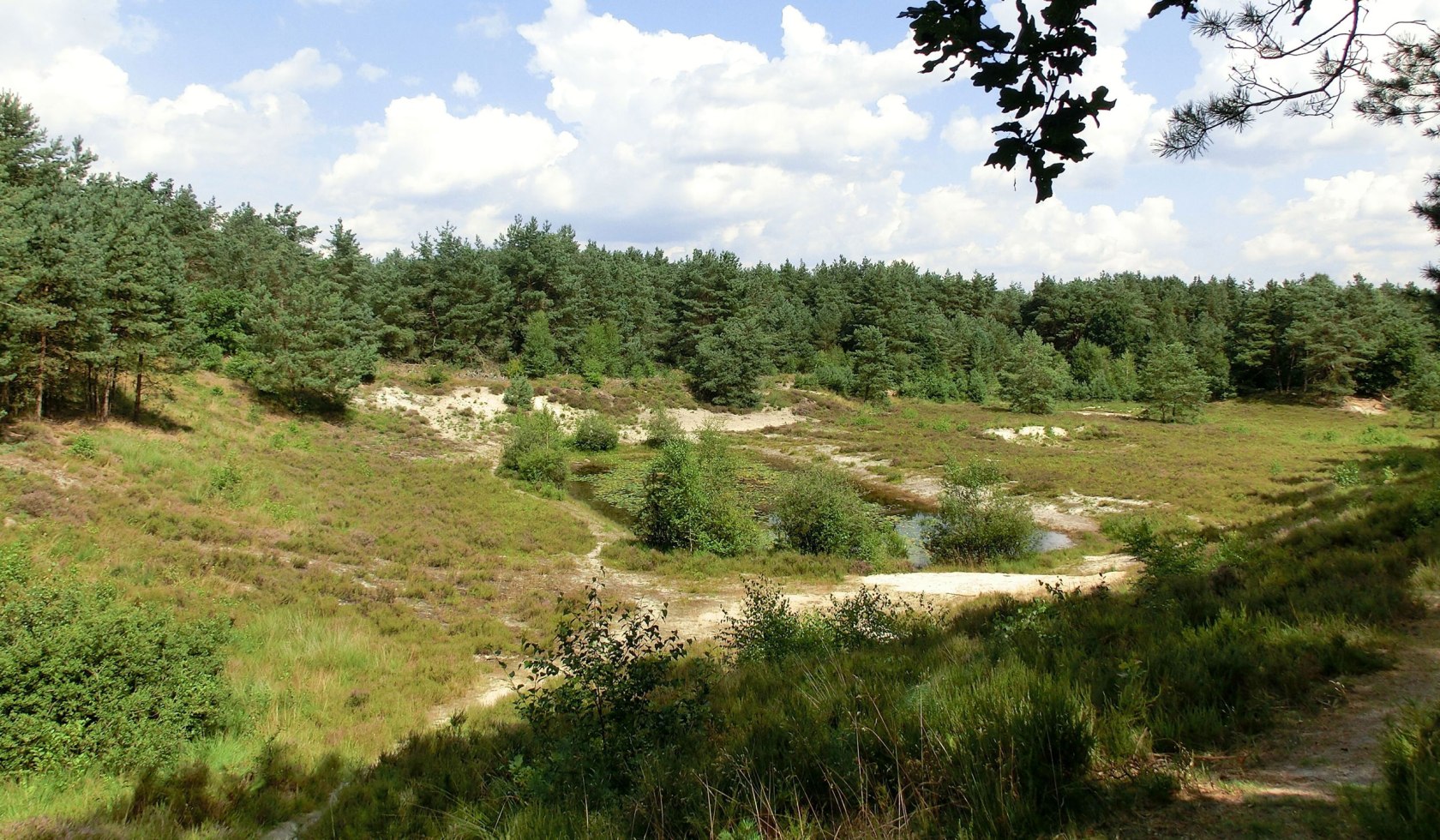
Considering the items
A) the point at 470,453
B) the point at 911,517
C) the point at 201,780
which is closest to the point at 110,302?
the point at 470,453

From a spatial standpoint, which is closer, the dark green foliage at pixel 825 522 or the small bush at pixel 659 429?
the dark green foliage at pixel 825 522

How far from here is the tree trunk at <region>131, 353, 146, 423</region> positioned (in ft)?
76.4

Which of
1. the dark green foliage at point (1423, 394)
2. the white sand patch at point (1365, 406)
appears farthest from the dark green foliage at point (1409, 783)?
the white sand patch at point (1365, 406)

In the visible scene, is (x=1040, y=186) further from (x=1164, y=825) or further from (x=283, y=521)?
(x=283, y=521)

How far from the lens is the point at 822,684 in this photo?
18.9 ft

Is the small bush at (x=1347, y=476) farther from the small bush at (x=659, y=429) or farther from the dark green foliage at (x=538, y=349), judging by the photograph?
the dark green foliage at (x=538, y=349)

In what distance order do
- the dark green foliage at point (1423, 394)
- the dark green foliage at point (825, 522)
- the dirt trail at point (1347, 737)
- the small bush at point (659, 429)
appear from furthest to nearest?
the dark green foliage at point (1423, 394) < the small bush at point (659, 429) < the dark green foliage at point (825, 522) < the dirt trail at point (1347, 737)

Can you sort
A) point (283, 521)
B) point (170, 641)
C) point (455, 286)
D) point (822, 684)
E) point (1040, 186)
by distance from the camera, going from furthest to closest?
point (455, 286)
point (283, 521)
point (170, 641)
point (822, 684)
point (1040, 186)

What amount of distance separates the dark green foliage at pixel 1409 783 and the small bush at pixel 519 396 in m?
47.3

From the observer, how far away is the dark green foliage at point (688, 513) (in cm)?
2298

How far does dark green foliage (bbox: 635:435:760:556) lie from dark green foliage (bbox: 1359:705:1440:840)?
1974cm

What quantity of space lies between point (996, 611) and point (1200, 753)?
5.95 metres

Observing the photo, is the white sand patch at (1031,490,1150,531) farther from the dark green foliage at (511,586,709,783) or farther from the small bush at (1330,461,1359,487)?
the dark green foliage at (511,586,709,783)

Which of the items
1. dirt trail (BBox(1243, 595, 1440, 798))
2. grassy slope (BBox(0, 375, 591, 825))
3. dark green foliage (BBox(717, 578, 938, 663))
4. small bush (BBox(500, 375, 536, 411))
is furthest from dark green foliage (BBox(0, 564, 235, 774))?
small bush (BBox(500, 375, 536, 411))
